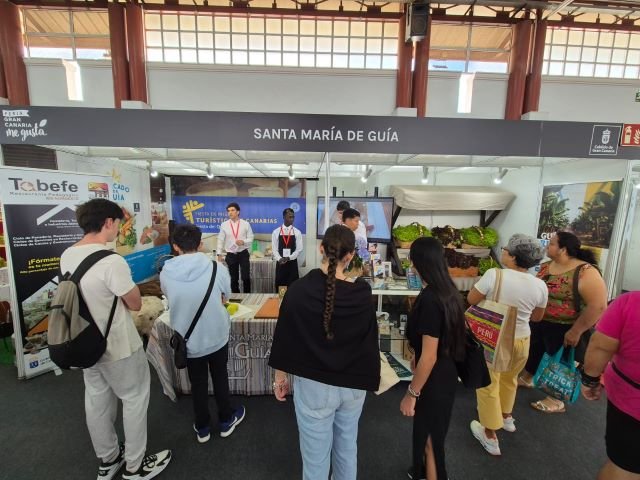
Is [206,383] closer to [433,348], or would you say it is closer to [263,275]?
[433,348]

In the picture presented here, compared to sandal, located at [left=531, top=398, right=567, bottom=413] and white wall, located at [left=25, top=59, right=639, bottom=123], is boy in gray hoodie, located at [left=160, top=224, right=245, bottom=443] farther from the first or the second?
white wall, located at [left=25, top=59, right=639, bottom=123]

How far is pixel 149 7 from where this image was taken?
4000 millimetres

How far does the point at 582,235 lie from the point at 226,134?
4.54 metres

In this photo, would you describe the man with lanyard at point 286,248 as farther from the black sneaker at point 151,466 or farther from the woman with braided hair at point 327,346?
the woman with braided hair at point 327,346

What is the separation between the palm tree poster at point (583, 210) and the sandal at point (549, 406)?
2083mm

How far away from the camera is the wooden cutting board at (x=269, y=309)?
263cm

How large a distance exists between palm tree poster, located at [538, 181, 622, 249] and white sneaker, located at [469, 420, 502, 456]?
9.39ft

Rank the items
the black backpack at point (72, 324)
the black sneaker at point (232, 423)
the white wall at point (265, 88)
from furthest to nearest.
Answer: the white wall at point (265, 88)
the black sneaker at point (232, 423)
the black backpack at point (72, 324)

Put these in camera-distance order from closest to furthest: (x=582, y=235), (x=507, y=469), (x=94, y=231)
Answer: (x=94, y=231), (x=507, y=469), (x=582, y=235)

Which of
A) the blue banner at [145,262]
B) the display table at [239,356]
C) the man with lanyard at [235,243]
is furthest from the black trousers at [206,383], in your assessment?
the blue banner at [145,262]

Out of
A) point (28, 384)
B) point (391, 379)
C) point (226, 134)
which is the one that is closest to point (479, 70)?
point (226, 134)

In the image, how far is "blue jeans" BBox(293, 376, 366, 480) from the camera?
1.33 meters

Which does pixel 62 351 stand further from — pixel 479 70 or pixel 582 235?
pixel 479 70

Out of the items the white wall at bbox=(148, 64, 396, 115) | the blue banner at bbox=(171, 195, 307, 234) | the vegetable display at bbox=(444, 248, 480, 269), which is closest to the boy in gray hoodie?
the white wall at bbox=(148, 64, 396, 115)
